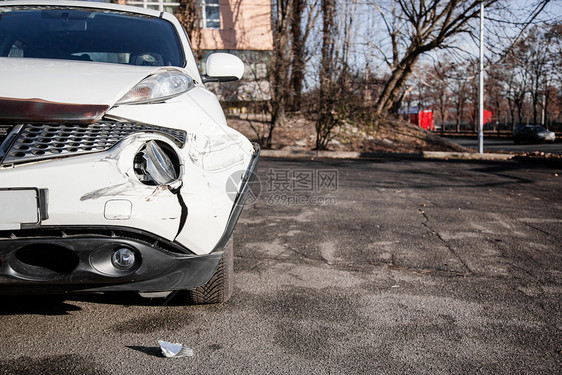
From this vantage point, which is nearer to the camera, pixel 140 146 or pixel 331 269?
pixel 140 146

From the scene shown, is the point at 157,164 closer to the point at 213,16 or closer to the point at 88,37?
the point at 88,37

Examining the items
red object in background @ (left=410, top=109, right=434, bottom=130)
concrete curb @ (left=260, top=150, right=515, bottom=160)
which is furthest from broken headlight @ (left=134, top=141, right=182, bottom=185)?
red object in background @ (left=410, top=109, right=434, bottom=130)

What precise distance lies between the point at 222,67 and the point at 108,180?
1.62 m

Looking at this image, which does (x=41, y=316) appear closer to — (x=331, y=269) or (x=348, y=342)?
(x=348, y=342)

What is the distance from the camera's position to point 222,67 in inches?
127

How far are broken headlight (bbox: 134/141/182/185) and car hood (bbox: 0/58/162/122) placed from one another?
251 millimetres

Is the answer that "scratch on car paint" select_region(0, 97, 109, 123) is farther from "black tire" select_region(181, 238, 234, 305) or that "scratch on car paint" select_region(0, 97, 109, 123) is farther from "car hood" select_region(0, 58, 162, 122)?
"black tire" select_region(181, 238, 234, 305)

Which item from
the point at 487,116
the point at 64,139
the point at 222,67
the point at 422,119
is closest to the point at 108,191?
the point at 64,139

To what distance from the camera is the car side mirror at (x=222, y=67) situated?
3235 mm

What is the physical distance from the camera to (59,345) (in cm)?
223

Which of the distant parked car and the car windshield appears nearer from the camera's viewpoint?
the car windshield

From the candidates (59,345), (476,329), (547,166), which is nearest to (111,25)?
(59,345)

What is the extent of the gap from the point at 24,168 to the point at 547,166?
13182 millimetres

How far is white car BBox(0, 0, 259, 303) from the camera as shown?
5.94 ft
